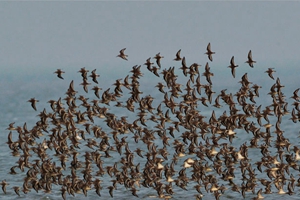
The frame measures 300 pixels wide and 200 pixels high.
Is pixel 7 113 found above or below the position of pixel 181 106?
above

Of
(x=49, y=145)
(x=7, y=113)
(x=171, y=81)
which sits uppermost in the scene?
(x=7, y=113)

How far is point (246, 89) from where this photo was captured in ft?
135

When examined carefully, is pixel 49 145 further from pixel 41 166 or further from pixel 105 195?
pixel 105 195

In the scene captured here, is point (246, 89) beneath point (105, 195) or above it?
above

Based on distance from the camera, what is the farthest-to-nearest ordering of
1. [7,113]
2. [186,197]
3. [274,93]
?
[7,113] < [186,197] < [274,93]

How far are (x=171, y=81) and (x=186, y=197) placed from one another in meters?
8.23

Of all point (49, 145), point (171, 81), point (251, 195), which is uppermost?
point (171, 81)

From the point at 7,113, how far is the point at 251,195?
92.6 m

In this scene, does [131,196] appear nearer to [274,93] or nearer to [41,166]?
[41,166]

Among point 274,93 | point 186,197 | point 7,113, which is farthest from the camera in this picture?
point 7,113

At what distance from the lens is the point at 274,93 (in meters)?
40.2

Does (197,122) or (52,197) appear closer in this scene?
(197,122)

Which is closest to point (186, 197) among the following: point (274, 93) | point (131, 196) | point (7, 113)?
point (131, 196)

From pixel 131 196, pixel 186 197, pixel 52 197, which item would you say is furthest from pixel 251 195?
pixel 52 197
